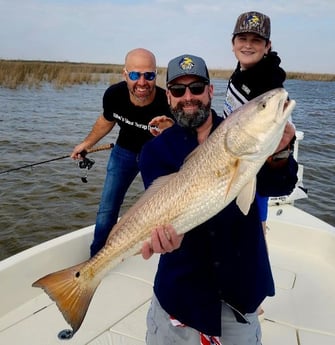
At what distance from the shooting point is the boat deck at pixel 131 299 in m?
3.60

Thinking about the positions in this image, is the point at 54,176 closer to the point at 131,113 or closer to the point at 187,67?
the point at 131,113

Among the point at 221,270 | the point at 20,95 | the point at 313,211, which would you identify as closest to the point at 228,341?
the point at 221,270

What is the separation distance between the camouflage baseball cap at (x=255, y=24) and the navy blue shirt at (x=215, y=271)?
1.48 meters

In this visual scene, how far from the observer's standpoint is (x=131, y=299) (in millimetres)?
4125

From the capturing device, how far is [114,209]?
15.9 feet

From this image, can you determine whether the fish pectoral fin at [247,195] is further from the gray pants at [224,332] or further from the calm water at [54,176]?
the calm water at [54,176]

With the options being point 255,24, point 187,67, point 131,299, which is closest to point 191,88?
point 187,67

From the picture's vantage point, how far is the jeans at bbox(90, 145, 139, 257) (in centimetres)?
468

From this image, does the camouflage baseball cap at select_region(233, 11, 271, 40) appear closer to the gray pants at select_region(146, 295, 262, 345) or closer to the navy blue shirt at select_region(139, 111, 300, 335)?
the navy blue shirt at select_region(139, 111, 300, 335)

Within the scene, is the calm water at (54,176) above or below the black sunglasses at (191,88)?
below

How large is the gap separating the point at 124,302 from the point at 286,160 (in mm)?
2522

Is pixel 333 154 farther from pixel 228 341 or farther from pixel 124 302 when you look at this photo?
pixel 228 341

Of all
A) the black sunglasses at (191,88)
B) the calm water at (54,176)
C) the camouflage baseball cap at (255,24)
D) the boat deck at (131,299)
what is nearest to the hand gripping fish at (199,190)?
the black sunglasses at (191,88)

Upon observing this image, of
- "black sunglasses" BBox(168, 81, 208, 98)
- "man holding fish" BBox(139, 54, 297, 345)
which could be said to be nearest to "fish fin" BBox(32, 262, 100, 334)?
"man holding fish" BBox(139, 54, 297, 345)
